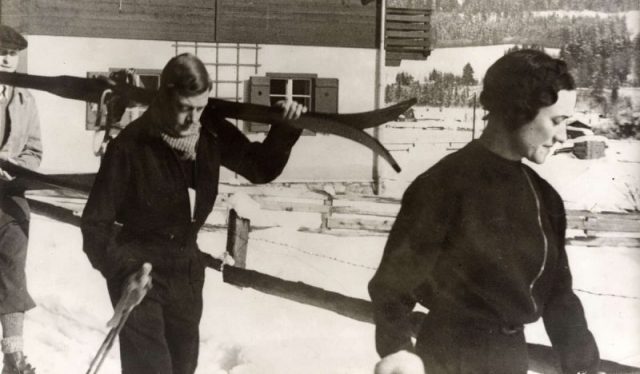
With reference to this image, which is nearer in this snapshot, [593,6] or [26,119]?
[593,6]

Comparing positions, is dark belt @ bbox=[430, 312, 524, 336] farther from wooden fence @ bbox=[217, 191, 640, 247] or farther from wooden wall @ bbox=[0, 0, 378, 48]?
wooden wall @ bbox=[0, 0, 378, 48]

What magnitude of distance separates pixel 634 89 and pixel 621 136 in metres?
0.09

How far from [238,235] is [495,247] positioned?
69 cm

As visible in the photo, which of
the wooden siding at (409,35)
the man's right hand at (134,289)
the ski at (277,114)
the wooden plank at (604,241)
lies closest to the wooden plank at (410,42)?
the wooden siding at (409,35)

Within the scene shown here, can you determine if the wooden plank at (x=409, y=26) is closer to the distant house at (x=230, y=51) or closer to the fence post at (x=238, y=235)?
the distant house at (x=230, y=51)

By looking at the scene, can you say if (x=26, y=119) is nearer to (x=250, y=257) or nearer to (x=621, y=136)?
(x=250, y=257)

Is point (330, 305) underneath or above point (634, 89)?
underneath

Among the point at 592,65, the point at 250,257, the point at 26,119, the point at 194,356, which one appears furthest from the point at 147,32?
the point at 592,65

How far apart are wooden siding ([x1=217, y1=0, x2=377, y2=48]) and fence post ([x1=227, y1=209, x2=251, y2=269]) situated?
1.20 feet

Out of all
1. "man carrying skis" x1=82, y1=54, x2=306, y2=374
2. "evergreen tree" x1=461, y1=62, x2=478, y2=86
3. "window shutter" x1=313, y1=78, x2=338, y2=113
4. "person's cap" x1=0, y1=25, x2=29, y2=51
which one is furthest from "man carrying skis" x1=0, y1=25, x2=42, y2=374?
"evergreen tree" x1=461, y1=62, x2=478, y2=86

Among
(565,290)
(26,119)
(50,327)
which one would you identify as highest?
(26,119)

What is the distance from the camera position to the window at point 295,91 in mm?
1340

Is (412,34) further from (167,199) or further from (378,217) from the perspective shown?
(167,199)

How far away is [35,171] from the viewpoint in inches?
62.4
